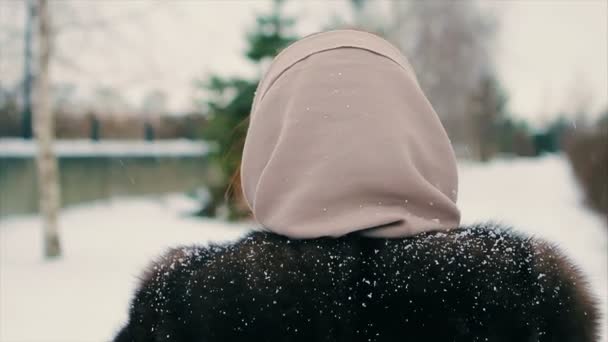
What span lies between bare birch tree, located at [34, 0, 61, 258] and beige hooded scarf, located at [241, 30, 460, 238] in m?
8.92

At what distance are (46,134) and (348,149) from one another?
911 centimetres

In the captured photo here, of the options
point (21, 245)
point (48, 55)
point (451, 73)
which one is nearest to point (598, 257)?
point (48, 55)

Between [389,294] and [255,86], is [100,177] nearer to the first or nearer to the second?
[255,86]

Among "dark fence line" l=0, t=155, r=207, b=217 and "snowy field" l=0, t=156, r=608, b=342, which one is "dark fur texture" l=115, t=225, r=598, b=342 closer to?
"snowy field" l=0, t=156, r=608, b=342

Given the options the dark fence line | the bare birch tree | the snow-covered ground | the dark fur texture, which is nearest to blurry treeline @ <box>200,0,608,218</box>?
the dark fur texture

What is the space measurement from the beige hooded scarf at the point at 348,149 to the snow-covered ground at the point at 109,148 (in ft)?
39.2

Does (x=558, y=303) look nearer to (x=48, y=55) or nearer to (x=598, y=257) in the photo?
(x=598, y=257)

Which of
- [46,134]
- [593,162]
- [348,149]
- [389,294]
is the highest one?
[348,149]

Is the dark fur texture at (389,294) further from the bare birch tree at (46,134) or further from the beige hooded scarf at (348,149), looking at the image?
the bare birch tree at (46,134)

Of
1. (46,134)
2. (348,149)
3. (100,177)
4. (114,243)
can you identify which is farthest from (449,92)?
(348,149)

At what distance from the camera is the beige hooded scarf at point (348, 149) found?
1.09m

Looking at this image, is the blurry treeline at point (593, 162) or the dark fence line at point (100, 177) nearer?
the blurry treeline at point (593, 162)

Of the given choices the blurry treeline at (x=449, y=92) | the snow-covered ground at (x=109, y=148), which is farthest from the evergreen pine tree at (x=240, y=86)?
the snow-covered ground at (x=109, y=148)

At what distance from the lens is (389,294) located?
1.05 m
